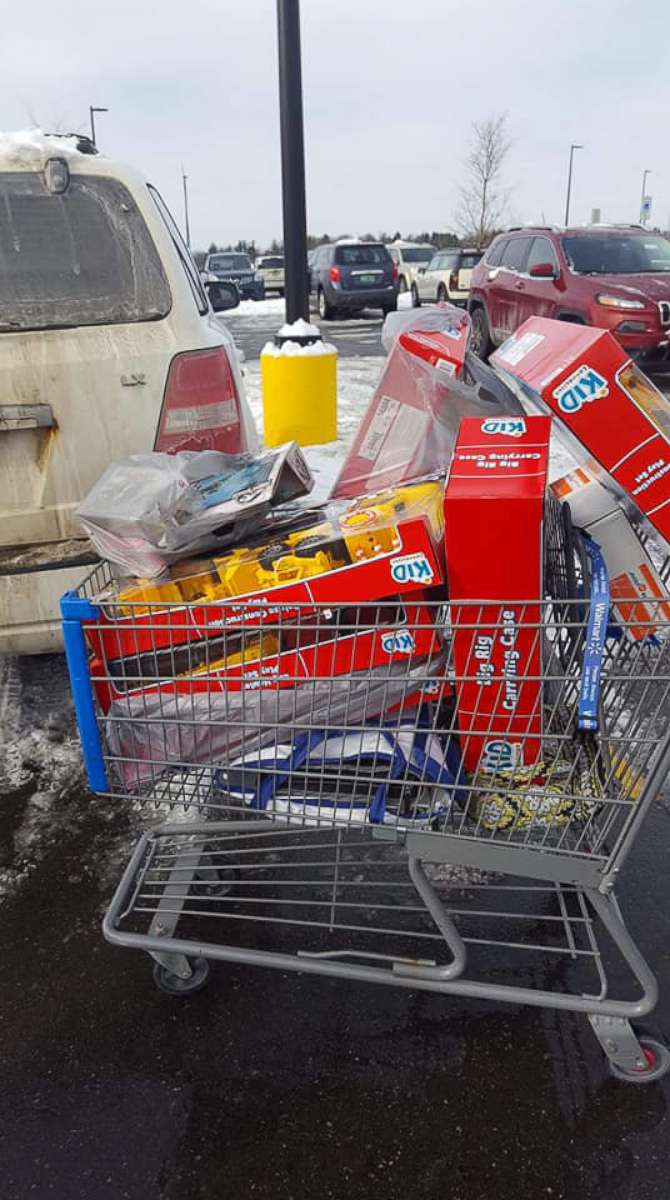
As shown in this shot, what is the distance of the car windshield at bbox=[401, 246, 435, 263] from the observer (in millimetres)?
26109

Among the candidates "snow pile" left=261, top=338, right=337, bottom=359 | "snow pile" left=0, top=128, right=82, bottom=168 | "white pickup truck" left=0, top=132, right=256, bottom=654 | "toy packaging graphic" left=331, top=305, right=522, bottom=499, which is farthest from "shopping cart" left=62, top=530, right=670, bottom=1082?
"snow pile" left=261, top=338, right=337, bottom=359

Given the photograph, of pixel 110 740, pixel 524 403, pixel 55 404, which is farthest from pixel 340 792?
pixel 55 404

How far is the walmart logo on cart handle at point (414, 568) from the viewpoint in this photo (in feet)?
6.09

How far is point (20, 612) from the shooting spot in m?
2.97

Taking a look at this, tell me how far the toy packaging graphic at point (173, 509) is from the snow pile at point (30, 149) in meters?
1.53

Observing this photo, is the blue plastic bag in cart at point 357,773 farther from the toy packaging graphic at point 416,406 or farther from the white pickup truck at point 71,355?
the white pickup truck at point 71,355

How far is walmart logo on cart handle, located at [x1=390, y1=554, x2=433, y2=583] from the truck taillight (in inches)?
60.4

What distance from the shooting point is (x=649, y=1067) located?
197 cm

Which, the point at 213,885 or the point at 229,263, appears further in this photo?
the point at 229,263

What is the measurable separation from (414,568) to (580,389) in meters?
0.50

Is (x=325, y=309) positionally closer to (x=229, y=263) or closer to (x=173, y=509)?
(x=229, y=263)

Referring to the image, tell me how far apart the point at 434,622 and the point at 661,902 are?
125 cm

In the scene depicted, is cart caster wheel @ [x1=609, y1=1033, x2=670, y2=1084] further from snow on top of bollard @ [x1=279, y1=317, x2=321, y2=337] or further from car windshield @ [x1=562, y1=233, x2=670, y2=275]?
car windshield @ [x1=562, y1=233, x2=670, y2=275]

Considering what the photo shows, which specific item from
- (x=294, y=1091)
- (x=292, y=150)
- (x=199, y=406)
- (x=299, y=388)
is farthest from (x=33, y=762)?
(x=292, y=150)
